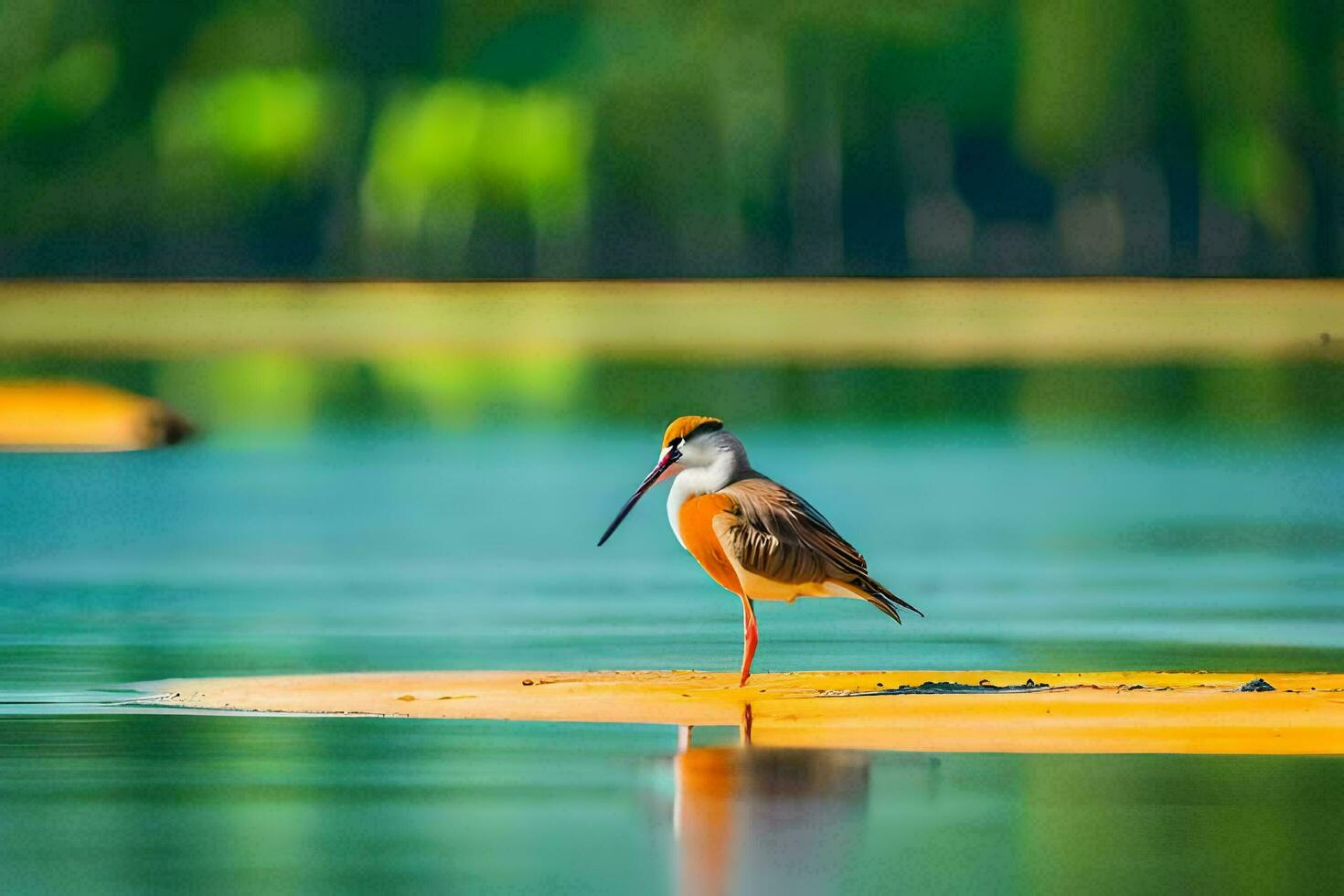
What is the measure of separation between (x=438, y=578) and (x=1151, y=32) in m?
68.5

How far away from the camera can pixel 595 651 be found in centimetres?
1332

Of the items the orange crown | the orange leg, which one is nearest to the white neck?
the orange crown

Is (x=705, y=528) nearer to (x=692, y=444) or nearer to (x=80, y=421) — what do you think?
(x=692, y=444)

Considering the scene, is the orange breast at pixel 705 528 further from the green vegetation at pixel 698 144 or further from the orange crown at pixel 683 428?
the green vegetation at pixel 698 144

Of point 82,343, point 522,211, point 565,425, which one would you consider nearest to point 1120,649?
point 565,425

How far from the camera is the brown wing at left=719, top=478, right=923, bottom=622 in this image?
11.0 m

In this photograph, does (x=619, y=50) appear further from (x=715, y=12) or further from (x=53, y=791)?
(x=53, y=791)

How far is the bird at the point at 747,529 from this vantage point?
11.1m

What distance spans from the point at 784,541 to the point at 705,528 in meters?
0.33

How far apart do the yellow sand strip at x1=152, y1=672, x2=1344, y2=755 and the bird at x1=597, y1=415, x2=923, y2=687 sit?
39cm

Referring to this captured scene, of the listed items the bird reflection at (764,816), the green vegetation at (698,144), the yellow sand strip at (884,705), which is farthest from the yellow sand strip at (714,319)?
the bird reflection at (764,816)

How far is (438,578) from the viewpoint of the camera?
1736cm

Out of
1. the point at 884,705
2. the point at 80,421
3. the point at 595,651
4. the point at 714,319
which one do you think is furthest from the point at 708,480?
the point at 714,319

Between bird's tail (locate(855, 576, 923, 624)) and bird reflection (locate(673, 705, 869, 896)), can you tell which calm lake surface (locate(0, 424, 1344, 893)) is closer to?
bird reflection (locate(673, 705, 869, 896))
